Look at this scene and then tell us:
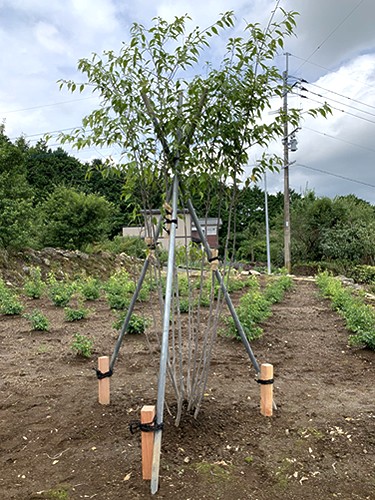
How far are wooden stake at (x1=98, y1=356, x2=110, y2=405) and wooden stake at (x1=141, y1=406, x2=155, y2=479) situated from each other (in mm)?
960

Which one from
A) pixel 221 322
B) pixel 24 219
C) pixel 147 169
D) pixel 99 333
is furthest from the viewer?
pixel 24 219

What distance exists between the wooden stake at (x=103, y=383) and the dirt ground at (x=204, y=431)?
0.07 metres

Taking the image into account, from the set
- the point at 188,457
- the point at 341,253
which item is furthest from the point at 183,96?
the point at 341,253

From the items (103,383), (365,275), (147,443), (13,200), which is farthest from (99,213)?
(147,443)

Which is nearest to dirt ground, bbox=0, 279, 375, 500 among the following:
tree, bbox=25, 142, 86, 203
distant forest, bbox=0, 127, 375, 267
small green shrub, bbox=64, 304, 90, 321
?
small green shrub, bbox=64, 304, 90, 321

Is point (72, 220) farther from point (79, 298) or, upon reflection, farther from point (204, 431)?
point (204, 431)

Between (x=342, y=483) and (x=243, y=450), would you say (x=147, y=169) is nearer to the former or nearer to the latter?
(x=243, y=450)

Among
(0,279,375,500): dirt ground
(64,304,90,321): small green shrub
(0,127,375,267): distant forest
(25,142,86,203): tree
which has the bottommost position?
(0,279,375,500): dirt ground

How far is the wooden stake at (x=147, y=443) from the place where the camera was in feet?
6.46

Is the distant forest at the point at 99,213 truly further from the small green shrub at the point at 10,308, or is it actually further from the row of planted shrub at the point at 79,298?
the small green shrub at the point at 10,308

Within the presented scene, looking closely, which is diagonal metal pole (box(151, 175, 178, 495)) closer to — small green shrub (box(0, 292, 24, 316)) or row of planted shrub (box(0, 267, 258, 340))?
row of planted shrub (box(0, 267, 258, 340))

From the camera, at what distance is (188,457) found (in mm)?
2254

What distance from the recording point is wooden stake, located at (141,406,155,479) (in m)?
1.97

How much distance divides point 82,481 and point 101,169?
68.9 inches
